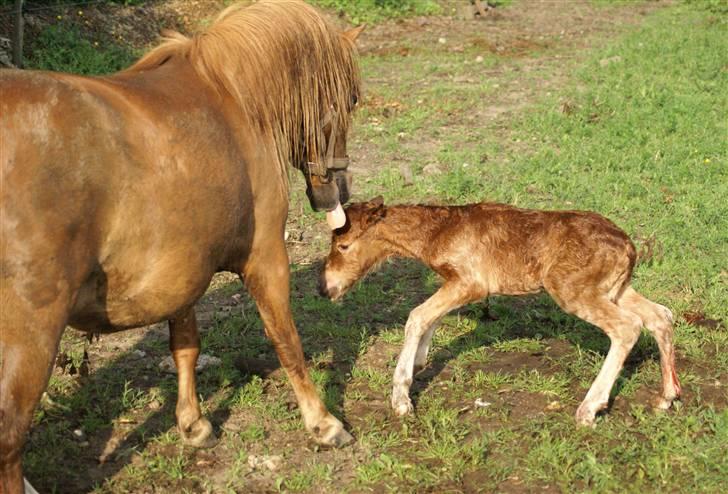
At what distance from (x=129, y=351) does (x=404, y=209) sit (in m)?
2.11

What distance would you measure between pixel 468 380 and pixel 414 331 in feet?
1.87

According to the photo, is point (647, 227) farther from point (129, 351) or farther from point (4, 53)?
point (4, 53)

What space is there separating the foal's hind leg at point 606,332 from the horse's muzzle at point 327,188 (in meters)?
1.39

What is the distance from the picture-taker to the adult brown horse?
348 centimetres

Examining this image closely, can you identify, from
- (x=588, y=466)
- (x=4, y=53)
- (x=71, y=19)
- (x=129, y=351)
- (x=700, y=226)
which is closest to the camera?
(x=588, y=466)

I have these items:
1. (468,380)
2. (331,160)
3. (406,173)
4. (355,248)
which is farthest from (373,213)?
(406,173)

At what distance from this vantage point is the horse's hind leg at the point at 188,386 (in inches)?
196

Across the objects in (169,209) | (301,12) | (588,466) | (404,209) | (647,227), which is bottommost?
(647,227)

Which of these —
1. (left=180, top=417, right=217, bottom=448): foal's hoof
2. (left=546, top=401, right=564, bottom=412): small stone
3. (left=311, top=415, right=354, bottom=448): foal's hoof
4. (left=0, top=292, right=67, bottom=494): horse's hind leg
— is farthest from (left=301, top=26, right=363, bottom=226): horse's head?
(left=0, top=292, right=67, bottom=494): horse's hind leg

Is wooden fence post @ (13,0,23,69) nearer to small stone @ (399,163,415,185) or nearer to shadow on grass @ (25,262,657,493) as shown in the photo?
small stone @ (399,163,415,185)

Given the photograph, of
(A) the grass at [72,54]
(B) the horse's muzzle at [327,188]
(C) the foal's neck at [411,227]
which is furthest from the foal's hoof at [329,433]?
(A) the grass at [72,54]

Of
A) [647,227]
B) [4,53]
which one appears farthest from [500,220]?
[4,53]

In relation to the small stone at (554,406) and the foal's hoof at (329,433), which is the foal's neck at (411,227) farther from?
the foal's hoof at (329,433)

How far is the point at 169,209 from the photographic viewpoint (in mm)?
3994
